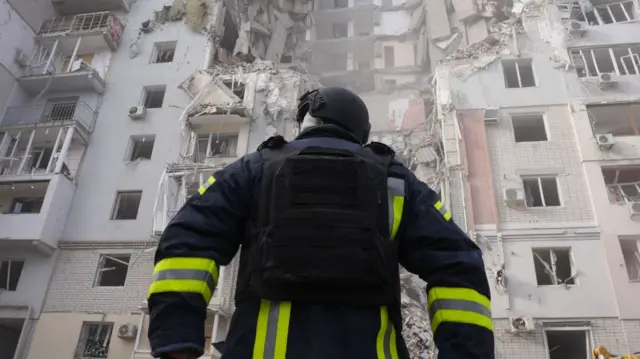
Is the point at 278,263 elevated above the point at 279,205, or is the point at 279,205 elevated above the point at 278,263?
the point at 279,205

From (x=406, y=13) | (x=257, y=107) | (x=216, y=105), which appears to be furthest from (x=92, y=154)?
(x=406, y=13)

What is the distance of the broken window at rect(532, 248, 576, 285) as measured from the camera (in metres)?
14.9

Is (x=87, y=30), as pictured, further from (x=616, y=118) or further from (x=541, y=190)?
(x=616, y=118)

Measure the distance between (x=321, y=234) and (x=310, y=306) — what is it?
29 cm

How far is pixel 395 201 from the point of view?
2.39 metres

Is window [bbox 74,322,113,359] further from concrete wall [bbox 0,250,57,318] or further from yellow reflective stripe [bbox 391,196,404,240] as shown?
yellow reflective stripe [bbox 391,196,404,240]

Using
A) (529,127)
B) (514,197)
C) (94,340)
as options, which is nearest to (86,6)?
(94,340)

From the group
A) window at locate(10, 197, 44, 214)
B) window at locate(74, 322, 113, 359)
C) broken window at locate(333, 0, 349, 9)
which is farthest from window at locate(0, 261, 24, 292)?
broken window at locate(333, 0, 349, 9)

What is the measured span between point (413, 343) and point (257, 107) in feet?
34.9

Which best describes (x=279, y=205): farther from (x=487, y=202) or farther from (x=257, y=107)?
(x=257, y=107)

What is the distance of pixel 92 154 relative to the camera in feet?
64.7

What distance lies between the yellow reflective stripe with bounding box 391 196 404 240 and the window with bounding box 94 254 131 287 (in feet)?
53.5

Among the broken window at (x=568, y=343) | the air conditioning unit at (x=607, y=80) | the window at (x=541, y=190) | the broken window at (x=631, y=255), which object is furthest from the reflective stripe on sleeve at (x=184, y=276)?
the air conditioning unit at (x=607, y=80)

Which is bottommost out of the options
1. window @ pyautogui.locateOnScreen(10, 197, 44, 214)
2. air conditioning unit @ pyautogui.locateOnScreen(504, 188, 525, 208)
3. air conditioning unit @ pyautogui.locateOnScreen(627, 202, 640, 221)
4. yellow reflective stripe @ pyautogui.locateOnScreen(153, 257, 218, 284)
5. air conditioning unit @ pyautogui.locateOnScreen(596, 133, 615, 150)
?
yellow reflective stripe @ pyautogui.locateOnScreen(153, 257, 218, 284)
